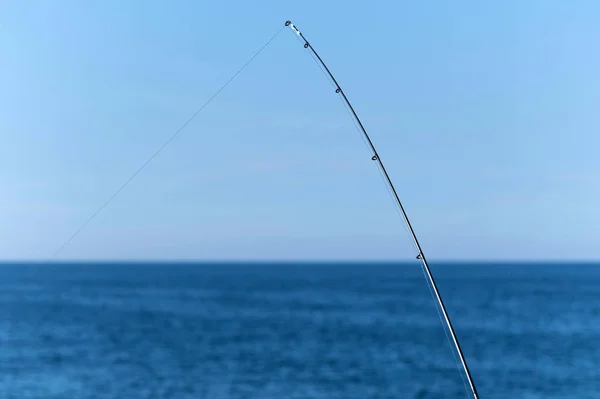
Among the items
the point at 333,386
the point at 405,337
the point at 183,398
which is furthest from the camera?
the point at 405,337

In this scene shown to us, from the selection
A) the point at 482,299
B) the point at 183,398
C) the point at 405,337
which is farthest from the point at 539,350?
the point at 482,299

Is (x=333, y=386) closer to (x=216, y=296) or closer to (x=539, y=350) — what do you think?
(x=539, y=350)

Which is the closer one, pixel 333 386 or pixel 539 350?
pixel 333 386

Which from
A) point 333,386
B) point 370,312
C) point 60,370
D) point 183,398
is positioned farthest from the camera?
point 370,312

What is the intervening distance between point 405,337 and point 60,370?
1912 cm

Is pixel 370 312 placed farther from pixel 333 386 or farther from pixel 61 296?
pixel 61 296

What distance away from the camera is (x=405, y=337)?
153 feet

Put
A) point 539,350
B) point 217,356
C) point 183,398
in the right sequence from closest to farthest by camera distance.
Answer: point 183,398 → point 217,356 → point 539,350

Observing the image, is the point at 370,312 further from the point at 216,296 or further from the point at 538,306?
the point at 216,296

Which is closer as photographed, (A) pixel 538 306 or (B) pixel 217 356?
(B) pixel 217 356

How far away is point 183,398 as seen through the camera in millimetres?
28812

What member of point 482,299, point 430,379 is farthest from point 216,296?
point 430,379

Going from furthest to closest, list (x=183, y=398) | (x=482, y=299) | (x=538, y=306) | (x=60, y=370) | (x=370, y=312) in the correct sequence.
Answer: (x=482, y=299), (x=538, y=306), (x=370, y=312), (x=60, y=370), (x=183, y=398)

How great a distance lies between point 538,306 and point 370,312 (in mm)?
16853
